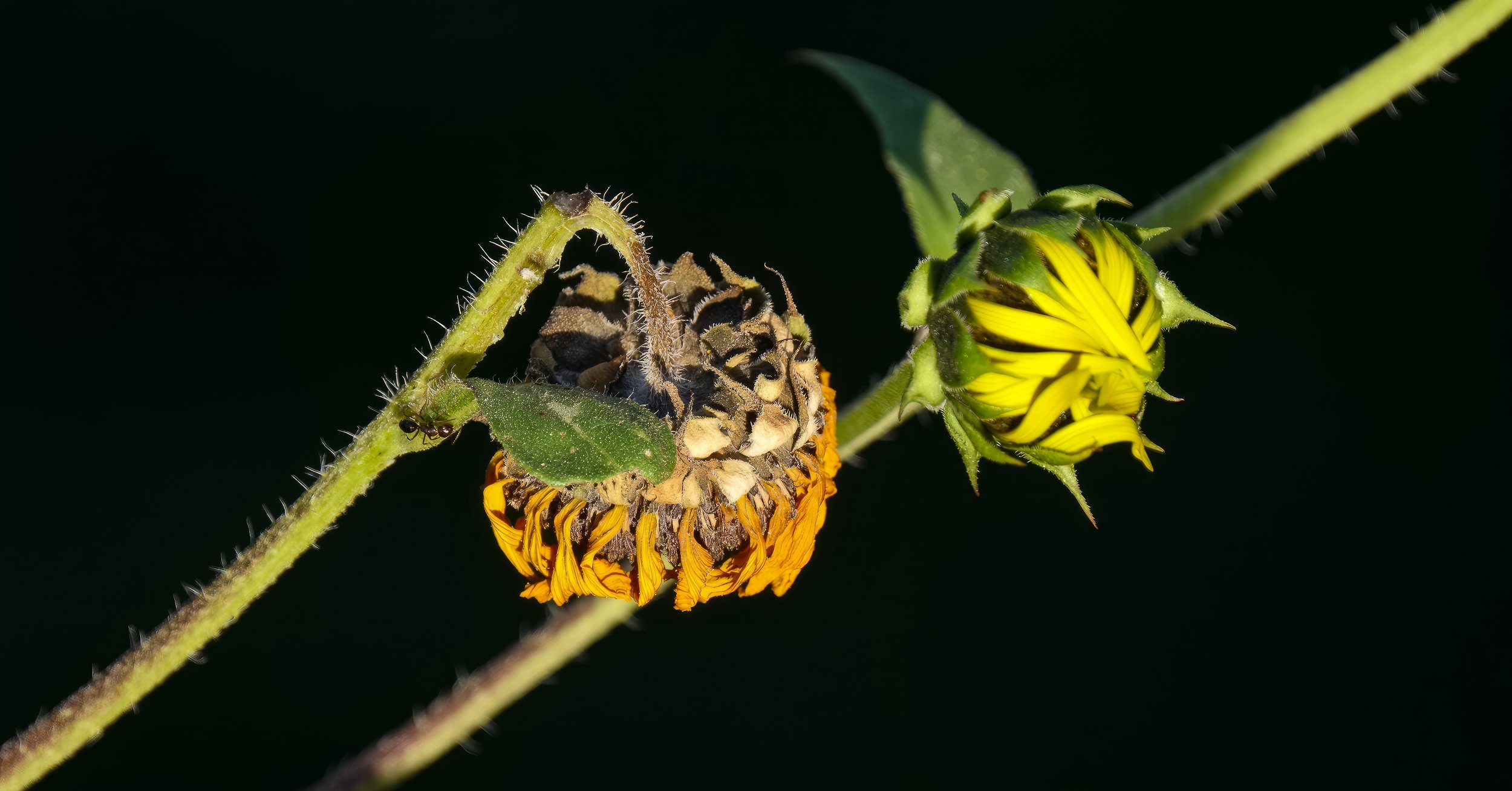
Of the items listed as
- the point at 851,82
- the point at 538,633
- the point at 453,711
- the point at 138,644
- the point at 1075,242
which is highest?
the point at 851,82

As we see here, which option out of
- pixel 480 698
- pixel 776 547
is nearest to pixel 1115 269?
pixel 776 547

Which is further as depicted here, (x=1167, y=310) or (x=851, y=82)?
(x=851, y=82)

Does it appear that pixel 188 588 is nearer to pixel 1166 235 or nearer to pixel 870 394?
pixel 870 394

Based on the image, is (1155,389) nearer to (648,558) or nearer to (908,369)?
(908,369)

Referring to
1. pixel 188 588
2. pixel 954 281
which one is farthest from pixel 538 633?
pixel 954 281

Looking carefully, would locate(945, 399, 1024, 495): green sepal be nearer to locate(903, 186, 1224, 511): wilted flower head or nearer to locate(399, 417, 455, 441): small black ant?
locate(903, 186, 1224, 511): wilted flower head

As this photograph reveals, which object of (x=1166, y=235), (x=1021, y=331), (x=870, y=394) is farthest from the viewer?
(x=1166, y=235)

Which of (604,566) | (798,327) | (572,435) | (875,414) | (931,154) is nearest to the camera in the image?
(572,435)

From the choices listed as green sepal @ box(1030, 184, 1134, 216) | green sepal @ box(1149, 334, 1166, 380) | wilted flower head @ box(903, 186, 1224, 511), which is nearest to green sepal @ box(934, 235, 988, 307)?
wilted flower head @ box(903, 186, 1224, 511)
